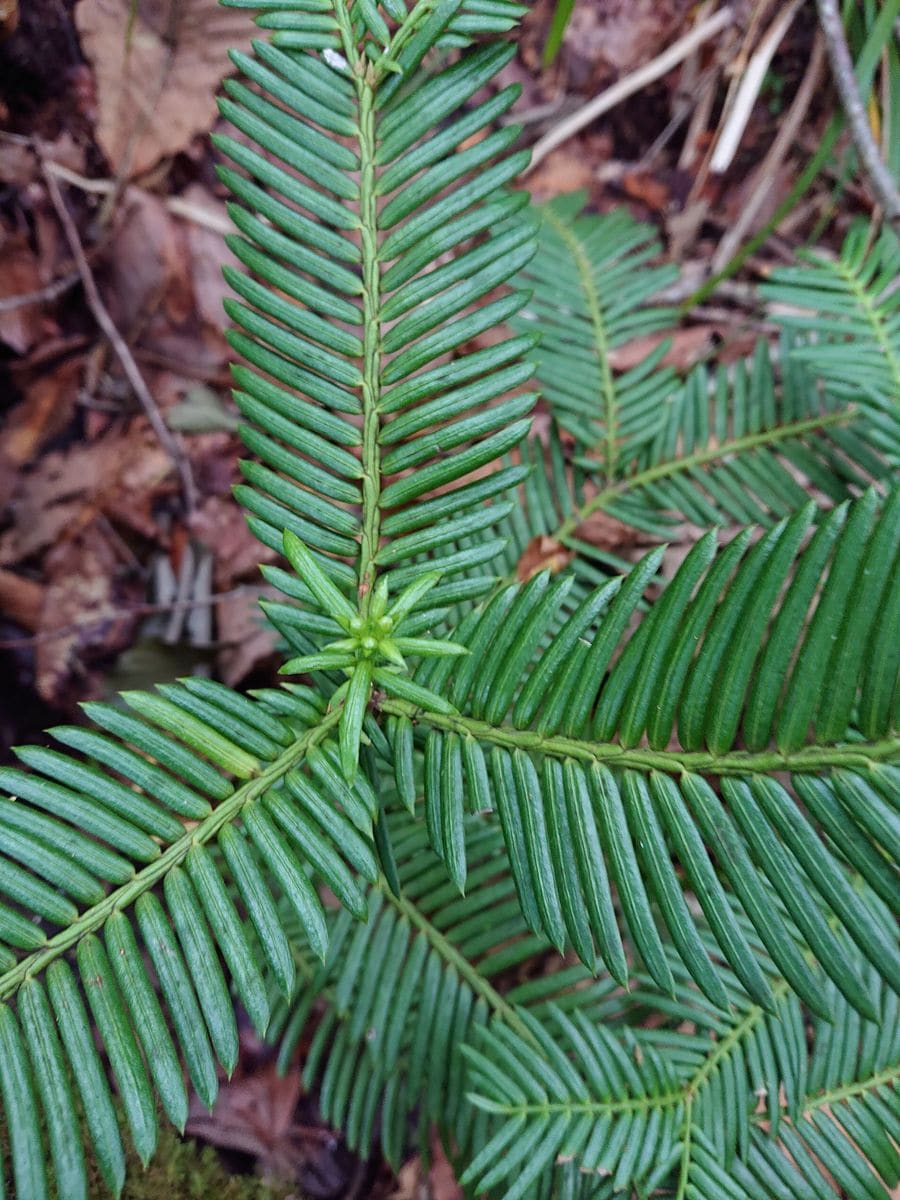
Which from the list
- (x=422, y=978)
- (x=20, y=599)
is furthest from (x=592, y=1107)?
(x=20, y=599)

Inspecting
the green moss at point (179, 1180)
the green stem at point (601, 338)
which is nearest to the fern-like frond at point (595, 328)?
the green stem at point (601, 338)

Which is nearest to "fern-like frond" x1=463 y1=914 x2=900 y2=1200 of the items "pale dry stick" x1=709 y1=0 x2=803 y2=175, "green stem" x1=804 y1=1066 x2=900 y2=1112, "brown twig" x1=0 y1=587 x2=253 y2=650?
"green stem" x1=804 y1=1066 x2=900 y2=1112

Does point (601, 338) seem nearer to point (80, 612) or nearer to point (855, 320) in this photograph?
point (855, 320)

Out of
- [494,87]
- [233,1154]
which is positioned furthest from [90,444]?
[233,1154]

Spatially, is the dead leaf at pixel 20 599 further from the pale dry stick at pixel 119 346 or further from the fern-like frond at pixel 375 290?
the fern-like frond at pixel 375 290

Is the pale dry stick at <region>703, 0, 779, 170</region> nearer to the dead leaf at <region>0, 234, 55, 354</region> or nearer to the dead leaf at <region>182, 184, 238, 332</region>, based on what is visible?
the dead leaf at <region>182, 184, 238, 332</region>

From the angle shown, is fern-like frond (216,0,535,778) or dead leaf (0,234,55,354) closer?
fern-like frond (216,0,535,778)

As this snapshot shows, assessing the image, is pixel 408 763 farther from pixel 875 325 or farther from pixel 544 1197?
pixel 875 325

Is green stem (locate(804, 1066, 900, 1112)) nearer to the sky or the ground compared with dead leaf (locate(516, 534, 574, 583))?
nearer to the ground
